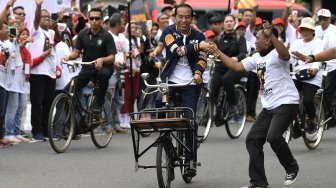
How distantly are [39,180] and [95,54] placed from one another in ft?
12.6

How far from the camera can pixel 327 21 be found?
1680cm

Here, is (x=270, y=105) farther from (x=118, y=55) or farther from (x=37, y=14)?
(x=118, y=55)

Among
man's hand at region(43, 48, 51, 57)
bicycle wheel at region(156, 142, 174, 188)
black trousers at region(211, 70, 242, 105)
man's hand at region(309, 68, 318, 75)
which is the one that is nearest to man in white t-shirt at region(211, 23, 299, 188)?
bicycle wheel at region(156, 142, 174, 188)

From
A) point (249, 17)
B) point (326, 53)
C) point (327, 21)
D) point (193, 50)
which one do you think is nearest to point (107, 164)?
point (193, 50)

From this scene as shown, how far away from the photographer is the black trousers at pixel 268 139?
389 inches

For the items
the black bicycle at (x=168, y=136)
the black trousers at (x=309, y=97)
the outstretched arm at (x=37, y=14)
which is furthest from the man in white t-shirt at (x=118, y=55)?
the black bicycle at (x=168, y=136)

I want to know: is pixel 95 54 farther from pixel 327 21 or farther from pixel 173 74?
pixel 327 21

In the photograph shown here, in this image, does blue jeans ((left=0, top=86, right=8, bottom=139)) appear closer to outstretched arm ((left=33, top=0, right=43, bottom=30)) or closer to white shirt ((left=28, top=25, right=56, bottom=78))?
white shirt ((left=28, top=25, right=56, bottom=78))

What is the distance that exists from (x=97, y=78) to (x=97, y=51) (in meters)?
0.44

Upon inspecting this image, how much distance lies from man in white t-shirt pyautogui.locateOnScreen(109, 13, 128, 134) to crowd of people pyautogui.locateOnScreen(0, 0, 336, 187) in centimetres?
2

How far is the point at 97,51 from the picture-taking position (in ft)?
46.6

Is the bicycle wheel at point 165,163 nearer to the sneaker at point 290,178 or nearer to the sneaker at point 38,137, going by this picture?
the sneaker at point 290,178

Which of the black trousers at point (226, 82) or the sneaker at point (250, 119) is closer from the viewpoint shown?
the black trousers at point (226, 82)

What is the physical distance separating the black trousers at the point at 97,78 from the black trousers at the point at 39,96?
1.02m
